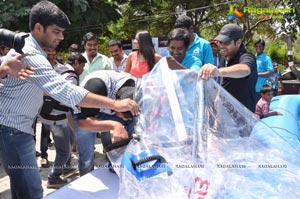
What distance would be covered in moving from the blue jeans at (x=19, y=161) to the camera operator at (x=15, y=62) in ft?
1.10

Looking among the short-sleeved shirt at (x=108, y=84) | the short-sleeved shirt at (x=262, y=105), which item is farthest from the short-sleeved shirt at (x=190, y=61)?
the short-sleeved shirt at (x=262, y=105)

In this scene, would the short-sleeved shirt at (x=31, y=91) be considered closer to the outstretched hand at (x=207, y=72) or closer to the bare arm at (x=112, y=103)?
the bare arm at (x=112, y=103)

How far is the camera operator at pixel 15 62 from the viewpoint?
4.87 feet

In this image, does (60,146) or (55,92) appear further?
(60,146)

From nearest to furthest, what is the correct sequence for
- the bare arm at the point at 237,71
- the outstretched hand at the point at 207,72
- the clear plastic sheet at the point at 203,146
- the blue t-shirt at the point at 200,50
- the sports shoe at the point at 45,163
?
the clear plastic sheet at the point at 203,146 → the outstretched hand at the point at 207,72 → the bare arm at the point at 237,71 → the blue t-shirt at the point at 200,50 → the sports shoe at the point at 45,163

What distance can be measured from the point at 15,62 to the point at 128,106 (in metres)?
0.55

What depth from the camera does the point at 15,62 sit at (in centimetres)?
149

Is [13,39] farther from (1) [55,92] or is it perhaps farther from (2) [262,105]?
(2) [262,105]

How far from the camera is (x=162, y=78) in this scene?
1.47 metres

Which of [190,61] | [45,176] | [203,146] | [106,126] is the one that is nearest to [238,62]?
[190,61]

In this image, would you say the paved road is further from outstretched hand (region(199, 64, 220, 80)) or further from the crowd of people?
outstretched hand (region(199, 64, 220, 80))

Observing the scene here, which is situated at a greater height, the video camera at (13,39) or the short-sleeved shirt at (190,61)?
the video camera at (13,39)

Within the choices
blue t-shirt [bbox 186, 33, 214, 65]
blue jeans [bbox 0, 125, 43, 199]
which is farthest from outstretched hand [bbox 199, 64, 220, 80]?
blue t-shirt [bbox 186, 33, 214, 65]

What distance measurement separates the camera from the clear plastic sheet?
1.14 m
